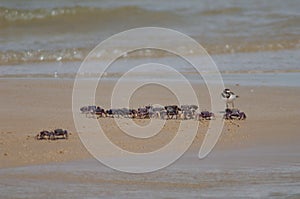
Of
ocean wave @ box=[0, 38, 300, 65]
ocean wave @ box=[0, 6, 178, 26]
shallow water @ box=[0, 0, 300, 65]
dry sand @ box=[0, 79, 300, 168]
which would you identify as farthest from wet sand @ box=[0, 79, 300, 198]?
ocean wave @ box=[0, 6, 178, 26]

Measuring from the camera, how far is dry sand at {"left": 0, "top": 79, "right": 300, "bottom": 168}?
6.08m

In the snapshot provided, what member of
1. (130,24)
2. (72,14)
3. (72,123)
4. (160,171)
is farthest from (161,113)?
(72,14)

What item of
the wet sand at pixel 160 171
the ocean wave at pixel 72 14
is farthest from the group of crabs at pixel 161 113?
the ocean wave at pixel 72 14

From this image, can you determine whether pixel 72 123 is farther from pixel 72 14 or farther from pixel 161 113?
pixel 72 14

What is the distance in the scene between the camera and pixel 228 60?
1245 centimetres

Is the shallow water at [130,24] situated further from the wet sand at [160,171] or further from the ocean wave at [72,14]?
the wet sand at [160,171]

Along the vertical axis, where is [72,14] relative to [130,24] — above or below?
above

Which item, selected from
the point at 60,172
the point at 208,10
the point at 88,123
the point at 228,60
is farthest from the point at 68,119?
the point at 208,10

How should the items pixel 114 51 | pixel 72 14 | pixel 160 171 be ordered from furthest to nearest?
pixel 72 14 < pixel 114 51 < pixel 160 171

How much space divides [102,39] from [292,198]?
10912 mm

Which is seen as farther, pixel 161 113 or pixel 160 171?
pixel 161 113

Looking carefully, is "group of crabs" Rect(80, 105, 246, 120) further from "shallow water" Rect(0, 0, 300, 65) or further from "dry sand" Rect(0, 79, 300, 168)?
"shallow water" Rect(0, 0, 300, 65)

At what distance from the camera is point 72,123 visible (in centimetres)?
708

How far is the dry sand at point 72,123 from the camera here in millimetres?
6078
